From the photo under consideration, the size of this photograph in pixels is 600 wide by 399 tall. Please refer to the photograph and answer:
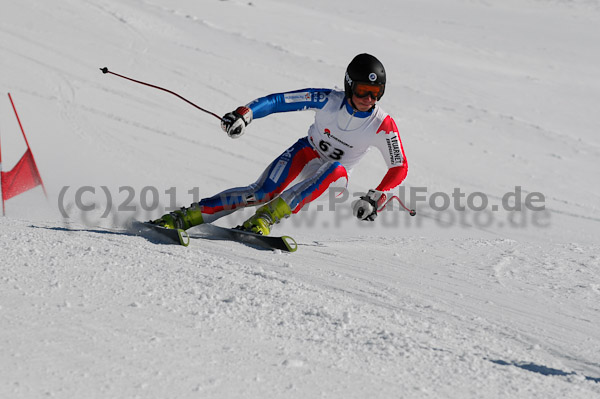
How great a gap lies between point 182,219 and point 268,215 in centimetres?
62

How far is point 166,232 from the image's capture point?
4.79 meters

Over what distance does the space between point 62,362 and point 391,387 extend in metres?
1.28

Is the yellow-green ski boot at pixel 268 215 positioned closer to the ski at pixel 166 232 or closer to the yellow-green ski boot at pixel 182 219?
the yellow-green ski boot at pixel 182 219

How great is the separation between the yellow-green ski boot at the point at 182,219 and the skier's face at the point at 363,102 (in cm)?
138

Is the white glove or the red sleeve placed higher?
the red sleeve

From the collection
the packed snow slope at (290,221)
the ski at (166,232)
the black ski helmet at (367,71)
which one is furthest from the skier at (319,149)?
the packed snow slope at (290,221)

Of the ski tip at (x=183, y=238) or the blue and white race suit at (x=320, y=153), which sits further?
the blue and white race suit at (x=320, y=153)

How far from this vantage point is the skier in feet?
16.5

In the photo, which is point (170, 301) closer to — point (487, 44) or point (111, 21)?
point (111, 21)

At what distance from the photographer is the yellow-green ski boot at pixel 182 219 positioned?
505cm

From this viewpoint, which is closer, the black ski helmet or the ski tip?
the ski tip

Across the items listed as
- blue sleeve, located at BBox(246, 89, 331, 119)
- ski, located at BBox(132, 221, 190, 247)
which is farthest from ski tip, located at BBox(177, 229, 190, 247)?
blue sleeve, located at BBox(246, 89, 331, 119)

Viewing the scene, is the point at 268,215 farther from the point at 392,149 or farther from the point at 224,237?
the point at 392,149

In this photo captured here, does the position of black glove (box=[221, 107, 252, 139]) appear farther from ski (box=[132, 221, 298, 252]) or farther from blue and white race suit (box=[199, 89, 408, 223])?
ski (box=[132, 221, 298, 252])
